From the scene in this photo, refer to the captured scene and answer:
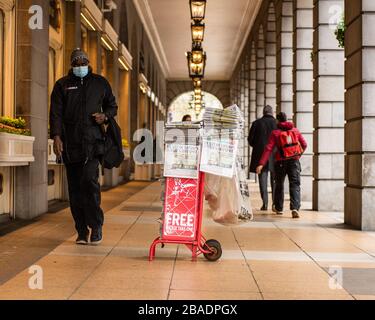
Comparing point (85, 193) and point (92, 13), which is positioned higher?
point (92, 13)

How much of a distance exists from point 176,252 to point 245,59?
943 inches

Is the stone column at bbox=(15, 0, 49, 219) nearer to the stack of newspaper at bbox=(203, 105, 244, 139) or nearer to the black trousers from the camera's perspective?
the black trousers

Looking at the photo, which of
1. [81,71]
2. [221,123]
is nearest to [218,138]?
[221,123]

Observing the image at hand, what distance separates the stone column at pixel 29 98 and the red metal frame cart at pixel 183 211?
3501 millimetres

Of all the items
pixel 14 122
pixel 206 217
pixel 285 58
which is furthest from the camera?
pixel 285 58

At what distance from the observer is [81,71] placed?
22.5 ft

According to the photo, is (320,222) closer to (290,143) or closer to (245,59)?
(290,143)

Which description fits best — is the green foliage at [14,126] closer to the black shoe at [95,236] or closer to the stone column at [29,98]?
the stone column at [29,98]

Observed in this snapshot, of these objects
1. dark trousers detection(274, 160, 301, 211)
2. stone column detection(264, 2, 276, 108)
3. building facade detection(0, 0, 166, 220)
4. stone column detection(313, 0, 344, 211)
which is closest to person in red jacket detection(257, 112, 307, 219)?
dark trousers detection(274, 160, 301, 211)

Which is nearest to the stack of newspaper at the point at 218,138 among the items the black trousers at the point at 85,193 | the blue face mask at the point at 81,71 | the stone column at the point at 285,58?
the black trousers at the point at 85,193

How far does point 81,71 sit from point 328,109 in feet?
19.6

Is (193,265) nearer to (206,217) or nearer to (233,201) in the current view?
(233,201)

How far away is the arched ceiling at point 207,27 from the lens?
2294 centimetres
